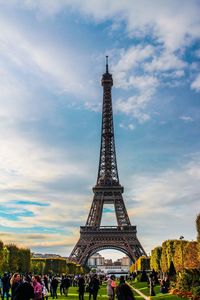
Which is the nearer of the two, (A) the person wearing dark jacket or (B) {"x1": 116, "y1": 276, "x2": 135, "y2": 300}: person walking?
(B) {"x1": 116, "y1": 276, "x2": 135, "y2": 300}: person walking

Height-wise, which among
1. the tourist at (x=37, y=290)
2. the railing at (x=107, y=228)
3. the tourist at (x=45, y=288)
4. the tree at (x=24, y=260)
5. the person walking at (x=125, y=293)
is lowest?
the person walking at (x=125, y=293)

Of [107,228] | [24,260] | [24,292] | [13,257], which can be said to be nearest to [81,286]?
[24,292]

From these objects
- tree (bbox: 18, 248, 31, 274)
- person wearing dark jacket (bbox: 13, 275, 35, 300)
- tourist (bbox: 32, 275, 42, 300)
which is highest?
tree (bbox: 18, 248, 31, 274)

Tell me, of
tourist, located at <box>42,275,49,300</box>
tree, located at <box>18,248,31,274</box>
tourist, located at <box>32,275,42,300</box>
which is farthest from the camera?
tree, located at <box>18,248,31,274</box>

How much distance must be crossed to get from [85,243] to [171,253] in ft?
133

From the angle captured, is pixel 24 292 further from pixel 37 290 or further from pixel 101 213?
pixel 101 213

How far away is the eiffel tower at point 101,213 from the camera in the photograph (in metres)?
106

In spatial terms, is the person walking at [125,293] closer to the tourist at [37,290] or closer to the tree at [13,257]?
the tourist at [37,290]

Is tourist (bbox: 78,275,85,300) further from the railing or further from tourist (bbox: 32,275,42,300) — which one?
the railing

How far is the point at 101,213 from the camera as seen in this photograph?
11200cm

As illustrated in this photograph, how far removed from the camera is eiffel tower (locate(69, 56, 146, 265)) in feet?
349

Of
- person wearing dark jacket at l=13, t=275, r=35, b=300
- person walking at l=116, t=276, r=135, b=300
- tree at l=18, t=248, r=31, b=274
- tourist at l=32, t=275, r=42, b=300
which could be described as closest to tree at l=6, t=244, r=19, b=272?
tree at l=18, t=248, r=31, b=274

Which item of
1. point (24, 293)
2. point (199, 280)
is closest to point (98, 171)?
point (199, 280)

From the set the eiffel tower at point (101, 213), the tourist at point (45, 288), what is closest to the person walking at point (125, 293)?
the tourist at point (45, 288)
